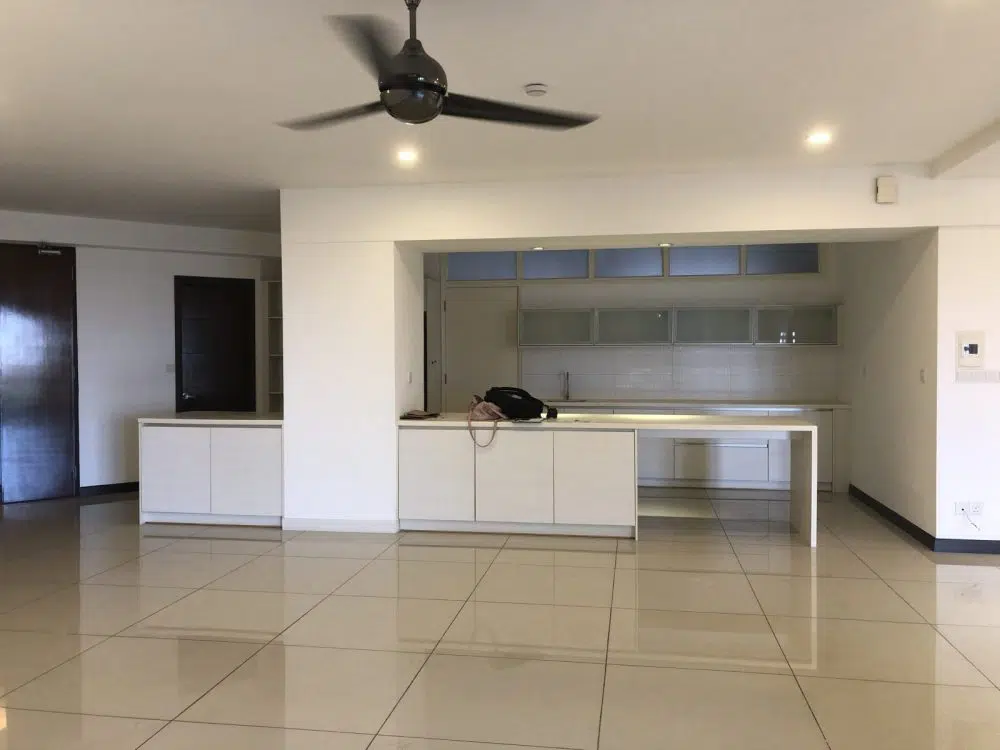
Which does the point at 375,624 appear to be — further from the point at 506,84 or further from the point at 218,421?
the point at 218,421

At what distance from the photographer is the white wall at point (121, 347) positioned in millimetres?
→ 7441

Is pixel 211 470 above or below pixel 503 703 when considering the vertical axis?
above

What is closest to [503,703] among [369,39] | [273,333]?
[369,39]

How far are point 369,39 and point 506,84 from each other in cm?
135

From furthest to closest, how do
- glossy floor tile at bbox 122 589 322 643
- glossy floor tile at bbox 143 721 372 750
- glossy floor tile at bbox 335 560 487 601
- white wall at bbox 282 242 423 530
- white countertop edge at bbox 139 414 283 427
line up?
white countertop edge at bbox 139 414 283 427 → white wall at bbox 282 242 423 530 → glossy floor tile at bbox 335 560 487 601 → glossy floor tile at bbox 122 589 322 643 → glossy floor tile at bbox 143 721 372 750

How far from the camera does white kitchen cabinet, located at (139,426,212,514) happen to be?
6.05m

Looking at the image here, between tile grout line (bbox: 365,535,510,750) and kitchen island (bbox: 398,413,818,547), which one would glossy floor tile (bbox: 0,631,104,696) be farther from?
kitchen island (bbox: 398,413,818,547)

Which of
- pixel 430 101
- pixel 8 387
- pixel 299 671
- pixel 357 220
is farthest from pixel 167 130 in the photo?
pixel 8 387

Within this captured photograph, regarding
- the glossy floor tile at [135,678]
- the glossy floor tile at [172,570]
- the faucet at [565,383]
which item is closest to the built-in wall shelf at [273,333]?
the faucet at [565,383]

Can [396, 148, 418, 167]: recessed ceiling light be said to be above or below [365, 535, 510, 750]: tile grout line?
above

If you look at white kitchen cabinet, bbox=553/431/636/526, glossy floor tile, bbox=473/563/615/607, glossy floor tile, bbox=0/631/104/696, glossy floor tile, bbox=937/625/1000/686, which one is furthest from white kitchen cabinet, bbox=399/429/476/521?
glossy floor tile, bbox=937/625/1000/686

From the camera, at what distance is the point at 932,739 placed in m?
2.65

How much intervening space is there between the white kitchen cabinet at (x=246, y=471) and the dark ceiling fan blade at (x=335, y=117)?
3400mm

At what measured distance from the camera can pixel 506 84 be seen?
3.65 metres
